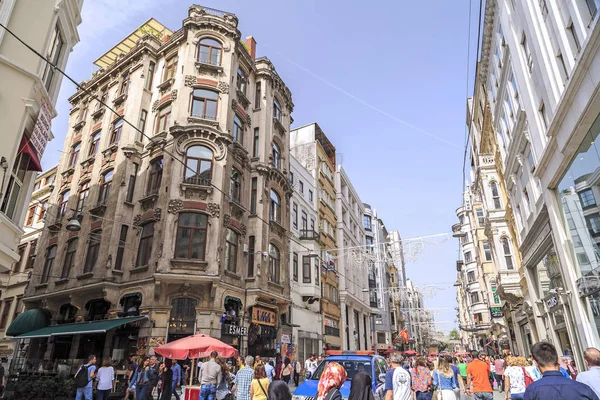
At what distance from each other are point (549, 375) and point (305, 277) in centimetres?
2537

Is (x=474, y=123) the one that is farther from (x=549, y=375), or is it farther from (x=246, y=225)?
(x=549, y=375)

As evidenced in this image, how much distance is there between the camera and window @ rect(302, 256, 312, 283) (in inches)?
1121

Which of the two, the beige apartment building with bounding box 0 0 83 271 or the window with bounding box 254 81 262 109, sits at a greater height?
the window with bounding box 254 81 262 109

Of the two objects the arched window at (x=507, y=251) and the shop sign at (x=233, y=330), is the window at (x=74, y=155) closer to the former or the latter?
the shop sign at (x=233, y=330)

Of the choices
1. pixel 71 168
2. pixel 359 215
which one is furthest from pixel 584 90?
pixel 359 215

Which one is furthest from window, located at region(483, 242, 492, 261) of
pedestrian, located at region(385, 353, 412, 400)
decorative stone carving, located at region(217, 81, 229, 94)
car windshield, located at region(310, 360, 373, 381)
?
pedestrian, located at region(385, 353, 412, 400)

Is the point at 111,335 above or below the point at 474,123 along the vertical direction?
below

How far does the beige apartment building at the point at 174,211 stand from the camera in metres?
18.4

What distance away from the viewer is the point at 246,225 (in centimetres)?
2277

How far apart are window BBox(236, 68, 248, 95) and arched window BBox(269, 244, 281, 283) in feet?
35.5

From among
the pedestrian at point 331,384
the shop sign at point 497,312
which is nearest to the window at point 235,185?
the pedestrian at point 331,384

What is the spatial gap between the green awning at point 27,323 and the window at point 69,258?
2.49 m

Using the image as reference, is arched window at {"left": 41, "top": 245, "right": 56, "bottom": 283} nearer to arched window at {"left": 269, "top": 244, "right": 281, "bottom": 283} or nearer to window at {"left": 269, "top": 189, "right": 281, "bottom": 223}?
arched window at {"left": 269, "top": 244, "right": 281, "bottom": 283}

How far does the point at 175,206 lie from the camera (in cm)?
1922
